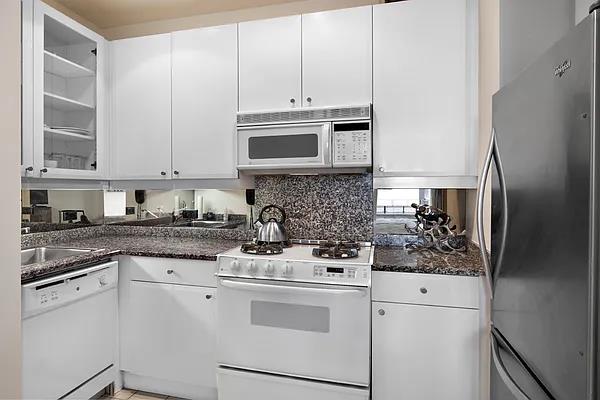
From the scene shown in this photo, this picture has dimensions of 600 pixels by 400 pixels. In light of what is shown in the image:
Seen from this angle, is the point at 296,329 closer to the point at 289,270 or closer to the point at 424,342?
the point at 289,270

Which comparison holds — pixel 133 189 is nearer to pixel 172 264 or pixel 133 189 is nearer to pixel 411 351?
pixel 172 264

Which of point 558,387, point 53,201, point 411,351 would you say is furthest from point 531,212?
point 53,201

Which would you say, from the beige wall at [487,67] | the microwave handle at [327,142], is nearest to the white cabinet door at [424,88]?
the beige wall at [487,67]

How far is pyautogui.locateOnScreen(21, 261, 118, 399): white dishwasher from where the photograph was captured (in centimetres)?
172

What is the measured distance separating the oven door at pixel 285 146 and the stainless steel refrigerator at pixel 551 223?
104 cm

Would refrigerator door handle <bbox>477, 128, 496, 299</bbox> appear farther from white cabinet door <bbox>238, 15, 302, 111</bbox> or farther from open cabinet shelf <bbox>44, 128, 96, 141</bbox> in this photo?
open cabinet shelf <bbox>44, 128, 96, 141</bbox>

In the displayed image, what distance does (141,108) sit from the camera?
2.59m

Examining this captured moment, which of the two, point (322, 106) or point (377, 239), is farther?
point (377, 239)

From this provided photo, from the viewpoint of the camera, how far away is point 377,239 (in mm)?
2453

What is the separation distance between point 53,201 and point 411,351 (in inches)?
102

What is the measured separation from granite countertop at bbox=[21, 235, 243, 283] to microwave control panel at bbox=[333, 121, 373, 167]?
39.0 inches

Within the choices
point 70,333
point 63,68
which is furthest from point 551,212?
point 63,68

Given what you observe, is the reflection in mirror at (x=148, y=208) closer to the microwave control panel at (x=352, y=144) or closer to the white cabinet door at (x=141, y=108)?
the white cabinet door at (x=141, y=108)

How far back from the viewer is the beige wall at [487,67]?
1.70m
